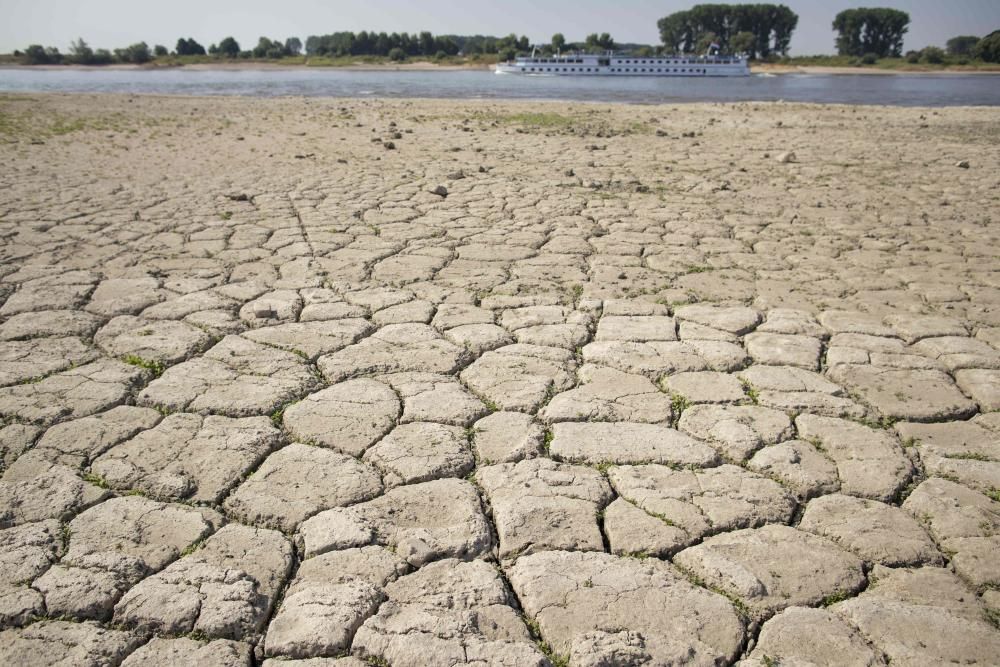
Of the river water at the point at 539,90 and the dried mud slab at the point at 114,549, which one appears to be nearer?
the dried mud slab at the point at 114,549

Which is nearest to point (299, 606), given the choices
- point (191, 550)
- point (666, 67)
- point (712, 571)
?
point (191, 550)

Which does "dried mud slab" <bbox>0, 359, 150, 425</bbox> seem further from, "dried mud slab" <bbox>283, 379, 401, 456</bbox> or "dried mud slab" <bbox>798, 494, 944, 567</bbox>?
"dried mud slab" <bbox>798, 494, 944, 567</bbox>

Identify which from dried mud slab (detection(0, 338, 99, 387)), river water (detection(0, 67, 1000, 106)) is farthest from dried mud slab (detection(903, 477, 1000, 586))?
river water (detection(0, 67, 1000, 106))

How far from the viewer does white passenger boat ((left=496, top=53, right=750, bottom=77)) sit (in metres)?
40.8

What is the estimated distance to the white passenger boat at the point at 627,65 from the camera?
40.8 m

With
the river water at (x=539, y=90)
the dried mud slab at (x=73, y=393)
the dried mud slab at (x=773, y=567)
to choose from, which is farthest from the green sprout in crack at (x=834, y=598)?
the river water at (x=539, y=90)

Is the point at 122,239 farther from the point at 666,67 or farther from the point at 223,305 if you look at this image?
the point at 666,67

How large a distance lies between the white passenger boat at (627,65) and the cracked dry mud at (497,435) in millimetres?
38899

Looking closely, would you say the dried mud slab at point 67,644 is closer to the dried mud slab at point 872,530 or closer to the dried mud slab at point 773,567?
the dried mud slab at point 773,567

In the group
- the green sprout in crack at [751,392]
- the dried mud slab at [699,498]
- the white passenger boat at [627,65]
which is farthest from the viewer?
the white passenger boat at [627,65]

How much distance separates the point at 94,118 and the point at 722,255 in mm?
10020

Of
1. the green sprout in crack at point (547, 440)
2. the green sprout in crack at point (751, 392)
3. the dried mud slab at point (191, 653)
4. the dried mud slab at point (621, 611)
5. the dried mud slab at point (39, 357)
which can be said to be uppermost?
the green sprout in crack at point (751, 392)

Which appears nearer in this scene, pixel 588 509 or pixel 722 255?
pixel 588 509

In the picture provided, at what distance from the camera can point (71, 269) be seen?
141 inches
